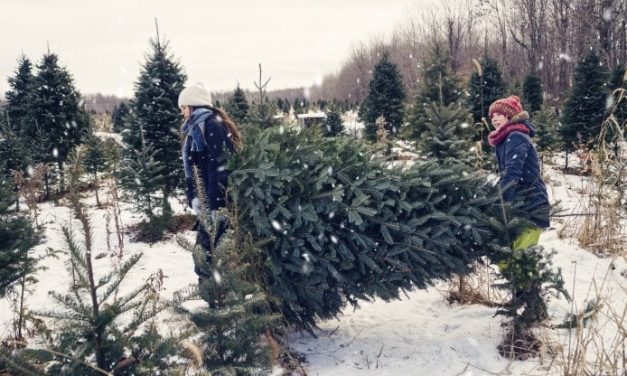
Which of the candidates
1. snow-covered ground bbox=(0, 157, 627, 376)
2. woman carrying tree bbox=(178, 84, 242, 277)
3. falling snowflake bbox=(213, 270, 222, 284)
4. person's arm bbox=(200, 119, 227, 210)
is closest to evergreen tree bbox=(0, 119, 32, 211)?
snow-covered ground bbox=(0, 157, 627, 376)

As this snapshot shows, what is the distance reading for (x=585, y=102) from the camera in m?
13.9

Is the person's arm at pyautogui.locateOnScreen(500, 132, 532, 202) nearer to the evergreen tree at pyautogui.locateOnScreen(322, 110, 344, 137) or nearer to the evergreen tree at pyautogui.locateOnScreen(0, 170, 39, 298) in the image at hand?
the evergreen tree at pyautogui.locateOnScreen(0, 170, 39, 298)

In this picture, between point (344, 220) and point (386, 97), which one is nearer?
point (344, 220)

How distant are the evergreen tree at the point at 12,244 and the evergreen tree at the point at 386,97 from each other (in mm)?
14268

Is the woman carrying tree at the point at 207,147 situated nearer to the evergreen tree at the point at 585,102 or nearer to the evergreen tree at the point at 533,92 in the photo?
the evergreen tree at the point at 585,102

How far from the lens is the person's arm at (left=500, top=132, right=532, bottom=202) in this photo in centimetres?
384

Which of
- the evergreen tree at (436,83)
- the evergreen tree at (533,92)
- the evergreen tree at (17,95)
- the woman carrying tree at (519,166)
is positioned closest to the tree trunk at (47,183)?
the evergreen tree at (17,95)

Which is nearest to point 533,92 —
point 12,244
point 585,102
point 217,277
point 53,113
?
point 585,102

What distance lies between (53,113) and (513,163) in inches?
505

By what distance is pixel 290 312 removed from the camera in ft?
12.2

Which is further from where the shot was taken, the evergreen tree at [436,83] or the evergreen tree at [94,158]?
the evergreen tree at [436,83]

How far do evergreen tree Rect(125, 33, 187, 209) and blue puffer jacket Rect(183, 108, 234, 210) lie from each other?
555 centimetres

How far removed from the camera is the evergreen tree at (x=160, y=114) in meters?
9.51

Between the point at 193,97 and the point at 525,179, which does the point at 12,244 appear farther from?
the point at 525,179
